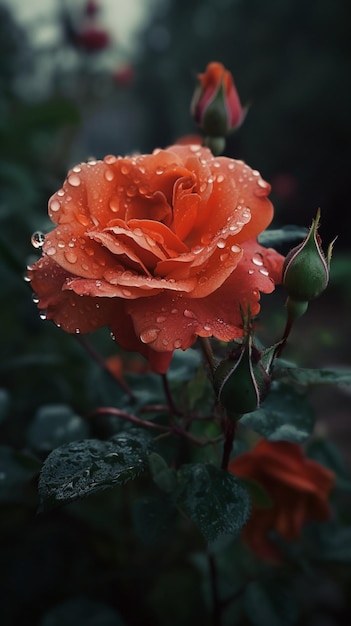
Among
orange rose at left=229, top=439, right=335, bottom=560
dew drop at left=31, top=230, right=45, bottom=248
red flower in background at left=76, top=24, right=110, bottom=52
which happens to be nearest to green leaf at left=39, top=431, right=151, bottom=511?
dew drop at left=31, top=230, right=45, bottom=248

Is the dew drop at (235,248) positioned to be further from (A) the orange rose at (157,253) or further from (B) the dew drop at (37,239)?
(B) the dew drop at (37,239)

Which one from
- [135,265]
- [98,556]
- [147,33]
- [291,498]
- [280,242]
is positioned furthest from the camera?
[147,33]

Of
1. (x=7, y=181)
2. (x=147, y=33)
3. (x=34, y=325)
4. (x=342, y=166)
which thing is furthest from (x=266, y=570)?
(x=147, y=33)

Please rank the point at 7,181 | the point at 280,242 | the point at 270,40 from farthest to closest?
the point at 270,40, the point at 7,181, the point at 280,242

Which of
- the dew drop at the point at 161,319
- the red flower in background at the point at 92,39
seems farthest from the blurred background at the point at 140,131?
the dew drop at the point at 161,319

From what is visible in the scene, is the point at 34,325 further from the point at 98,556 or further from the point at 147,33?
the point at 147,33

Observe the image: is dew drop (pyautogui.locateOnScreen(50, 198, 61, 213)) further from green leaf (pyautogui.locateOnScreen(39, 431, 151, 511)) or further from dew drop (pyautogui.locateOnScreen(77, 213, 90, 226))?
green leaf (pyautogui.locateOnScreen(39, 431, 151, 511))

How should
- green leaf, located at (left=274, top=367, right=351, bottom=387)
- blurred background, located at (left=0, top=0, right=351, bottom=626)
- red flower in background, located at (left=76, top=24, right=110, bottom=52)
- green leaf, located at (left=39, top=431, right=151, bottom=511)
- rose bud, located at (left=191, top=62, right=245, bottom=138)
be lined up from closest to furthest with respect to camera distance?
1. green leaf, located at (left=39, top=431, right=151, bottom=511)
2. green leaf, located at (left=274, top=367, right=351, bottom=387)
3. rose bud, located at (left=191, top=62, right=245, bottom=138)
4. blurred background, located at (left=0, top=0, right=351, bottom=626)
5. red flower in background, located at (left=76, top=24, right=110, bottom=52)
